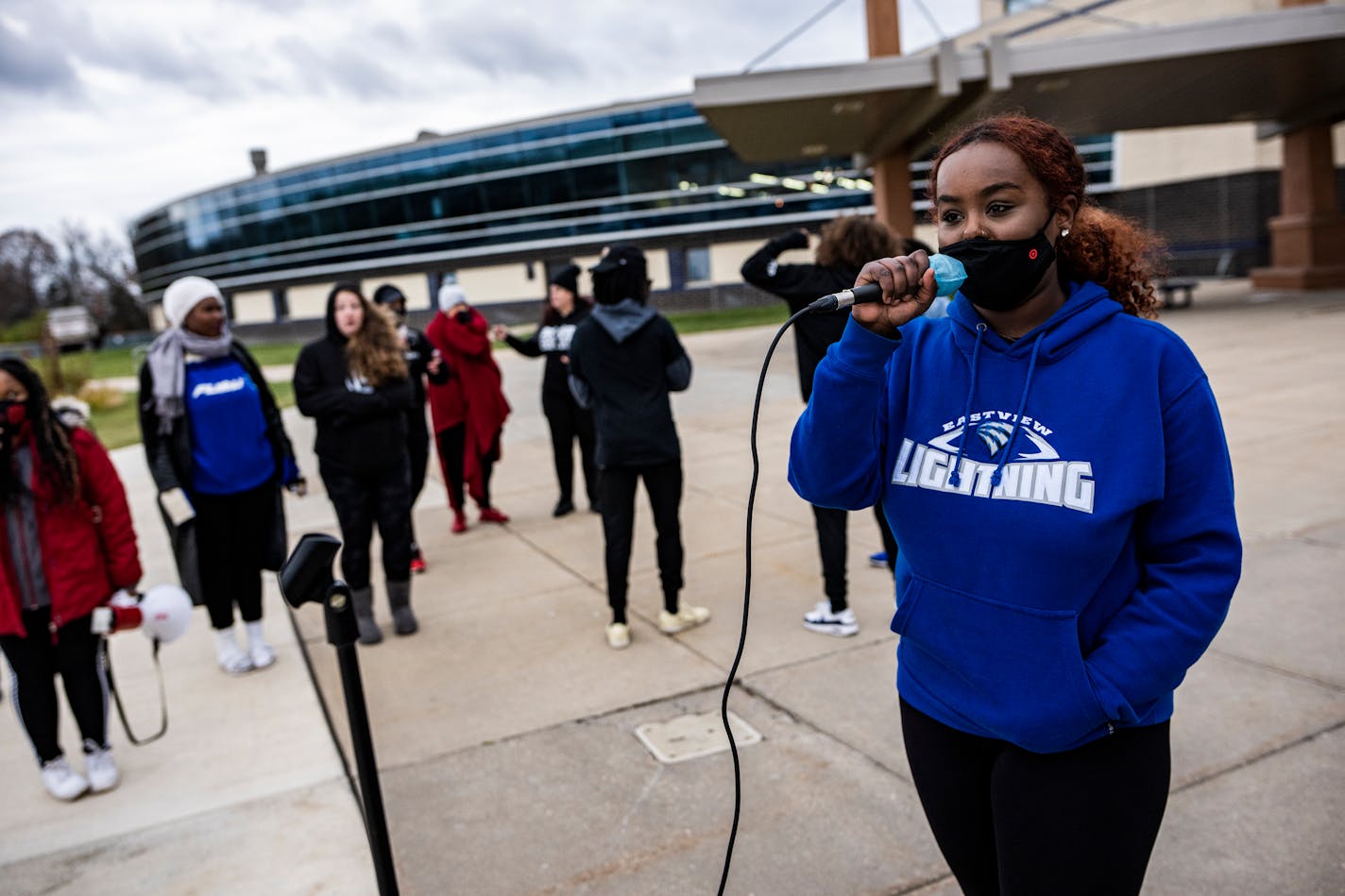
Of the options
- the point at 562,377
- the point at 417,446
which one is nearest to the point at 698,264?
the point at 562,377

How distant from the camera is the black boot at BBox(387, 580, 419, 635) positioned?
533 centimetres

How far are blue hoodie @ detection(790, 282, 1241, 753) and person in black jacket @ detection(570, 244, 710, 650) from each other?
3.09m

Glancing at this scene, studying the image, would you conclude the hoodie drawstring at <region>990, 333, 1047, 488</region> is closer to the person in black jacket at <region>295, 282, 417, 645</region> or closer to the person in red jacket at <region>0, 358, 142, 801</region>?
the person in red jacket at <region>0, 358, 142, 801</region>

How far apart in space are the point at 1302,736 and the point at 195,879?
3758 millimetres

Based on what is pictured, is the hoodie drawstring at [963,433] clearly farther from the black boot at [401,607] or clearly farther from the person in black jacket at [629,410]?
the black boot at [401,607]

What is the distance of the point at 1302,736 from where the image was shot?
11.3 ft

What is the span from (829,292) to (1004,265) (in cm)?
316

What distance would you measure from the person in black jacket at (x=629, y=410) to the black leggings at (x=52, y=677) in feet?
7.21

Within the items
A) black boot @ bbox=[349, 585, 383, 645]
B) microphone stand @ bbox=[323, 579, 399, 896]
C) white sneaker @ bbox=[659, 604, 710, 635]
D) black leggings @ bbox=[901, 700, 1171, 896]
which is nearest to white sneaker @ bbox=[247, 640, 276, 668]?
black boot @ bbox=[349, 585, 383, 645]

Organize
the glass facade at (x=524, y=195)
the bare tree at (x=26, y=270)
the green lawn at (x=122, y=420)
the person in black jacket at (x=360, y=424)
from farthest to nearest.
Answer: the bare tree at (x=26, y=270) < the glass facade at (x=524, y=195) < the green lawn at (x=122, y=420) < the person in black jacket at (x=360, y=424)

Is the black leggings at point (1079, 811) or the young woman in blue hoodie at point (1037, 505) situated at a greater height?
the young woman in blue hoodie at point (1037, 505)

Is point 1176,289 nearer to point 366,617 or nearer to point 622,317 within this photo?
point 622,317

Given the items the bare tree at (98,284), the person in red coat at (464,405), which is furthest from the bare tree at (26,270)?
the person in red coat at (464,405)

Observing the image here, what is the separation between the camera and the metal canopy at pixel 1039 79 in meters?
14.5
